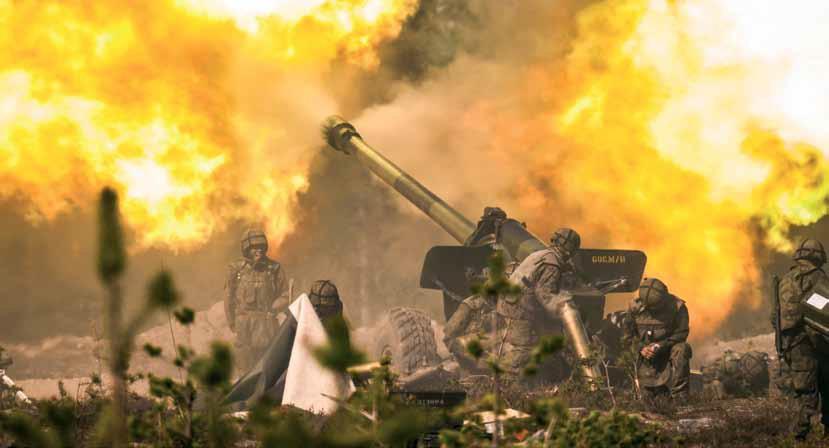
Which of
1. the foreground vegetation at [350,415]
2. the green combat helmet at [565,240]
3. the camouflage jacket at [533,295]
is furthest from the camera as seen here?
the green combat helmet at [565,240]

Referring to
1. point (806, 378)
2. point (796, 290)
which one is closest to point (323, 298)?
point (796, 290)

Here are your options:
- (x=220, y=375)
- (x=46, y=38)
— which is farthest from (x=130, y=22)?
(x=220, y=375)

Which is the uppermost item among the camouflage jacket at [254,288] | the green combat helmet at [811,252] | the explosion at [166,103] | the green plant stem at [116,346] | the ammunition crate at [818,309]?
the explosion at [166,103]

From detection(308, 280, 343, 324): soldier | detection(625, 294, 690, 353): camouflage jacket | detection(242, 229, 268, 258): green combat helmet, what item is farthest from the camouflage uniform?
detection(242, 229, 268, 258): green combat helmet

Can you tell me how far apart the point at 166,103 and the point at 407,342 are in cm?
1016

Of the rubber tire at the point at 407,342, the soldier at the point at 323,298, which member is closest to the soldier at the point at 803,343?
the soldier at the point at 323,298

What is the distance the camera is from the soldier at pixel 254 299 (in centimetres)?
1934

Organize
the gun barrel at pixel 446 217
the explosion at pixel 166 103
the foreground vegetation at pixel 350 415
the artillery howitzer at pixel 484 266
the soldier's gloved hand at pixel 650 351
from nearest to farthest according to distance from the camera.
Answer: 1. the foreground vegetation at pixel 350 415
2. the soldier's gloved hand at pixel 650 351
3. the gun barrel at pixel 446 217
4. the artillery howitzer at pixel 484 266
5. the explosion at pixel 166 103

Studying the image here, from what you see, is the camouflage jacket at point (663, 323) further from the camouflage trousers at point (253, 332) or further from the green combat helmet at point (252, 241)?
the green combat helmet at point (252, 241)

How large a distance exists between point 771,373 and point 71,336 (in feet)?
54.0

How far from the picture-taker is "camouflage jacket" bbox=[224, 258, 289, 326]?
1933 centimetres

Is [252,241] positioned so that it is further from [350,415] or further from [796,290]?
[350,415]

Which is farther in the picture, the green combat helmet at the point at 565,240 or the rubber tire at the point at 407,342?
the rubber tire at the point at 407,342

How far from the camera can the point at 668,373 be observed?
13641 millimetres
